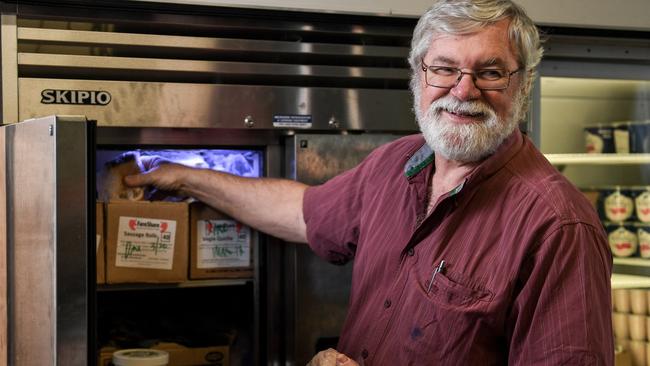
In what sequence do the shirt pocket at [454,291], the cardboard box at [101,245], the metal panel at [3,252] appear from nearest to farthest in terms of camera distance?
1. the metal panel at [3,252]
2. the shirt pocket at [454,291]
3. the cardboard box at [101,245]

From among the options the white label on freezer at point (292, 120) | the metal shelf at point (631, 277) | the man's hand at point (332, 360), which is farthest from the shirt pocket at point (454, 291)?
the metal shelf at point (631, 277)

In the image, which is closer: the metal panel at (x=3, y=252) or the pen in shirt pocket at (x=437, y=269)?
the metal panel at (x=3, y=252)

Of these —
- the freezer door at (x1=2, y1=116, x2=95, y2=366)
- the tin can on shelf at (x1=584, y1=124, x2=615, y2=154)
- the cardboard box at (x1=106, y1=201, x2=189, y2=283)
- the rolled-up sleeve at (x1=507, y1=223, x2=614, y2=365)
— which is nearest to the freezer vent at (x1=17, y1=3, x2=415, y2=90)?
the cardboard box at (x1=106, y1=201, x2=189, y2=283)

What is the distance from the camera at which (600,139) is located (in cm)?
340

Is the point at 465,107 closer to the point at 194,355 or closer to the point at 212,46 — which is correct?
the point at 212,46

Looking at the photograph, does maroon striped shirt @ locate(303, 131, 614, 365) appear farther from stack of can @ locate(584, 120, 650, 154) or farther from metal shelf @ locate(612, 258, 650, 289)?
stack of can @ locate(584, 120, 650, 154)

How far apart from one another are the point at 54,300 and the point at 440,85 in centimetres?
99

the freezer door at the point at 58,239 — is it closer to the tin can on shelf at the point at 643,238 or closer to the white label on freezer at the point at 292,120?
the white label on freezer at the point at 292,120

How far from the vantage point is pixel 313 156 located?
2420 mm

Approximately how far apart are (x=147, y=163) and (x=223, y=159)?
24cm

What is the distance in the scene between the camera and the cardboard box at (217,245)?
7.77 ft

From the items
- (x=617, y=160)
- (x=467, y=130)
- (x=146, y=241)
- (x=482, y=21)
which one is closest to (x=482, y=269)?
(x=467, y=130)

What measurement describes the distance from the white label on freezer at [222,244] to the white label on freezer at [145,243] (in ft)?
0.30

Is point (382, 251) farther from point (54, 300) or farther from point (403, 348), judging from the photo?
point (54, 300)
